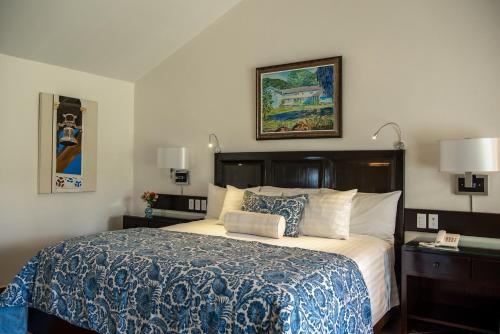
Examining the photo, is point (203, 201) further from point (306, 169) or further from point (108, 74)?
point (108, 74)

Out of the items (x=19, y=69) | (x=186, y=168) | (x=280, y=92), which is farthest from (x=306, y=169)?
(x=19, y=69)

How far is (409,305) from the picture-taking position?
2996 millimetres

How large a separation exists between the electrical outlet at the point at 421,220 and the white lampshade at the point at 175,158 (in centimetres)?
241

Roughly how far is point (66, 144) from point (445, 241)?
371 centimetres

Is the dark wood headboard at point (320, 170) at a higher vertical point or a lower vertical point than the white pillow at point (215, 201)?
higher

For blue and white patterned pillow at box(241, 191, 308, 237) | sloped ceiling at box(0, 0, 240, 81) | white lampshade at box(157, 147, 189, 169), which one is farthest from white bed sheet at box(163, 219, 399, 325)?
sloped ceiling at box(0, 0, 240, 81)

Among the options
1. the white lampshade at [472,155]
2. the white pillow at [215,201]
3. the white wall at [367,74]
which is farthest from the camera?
the white pillow at [215,201]

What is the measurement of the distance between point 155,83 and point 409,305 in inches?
144

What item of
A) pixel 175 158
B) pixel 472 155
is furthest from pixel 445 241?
pixel 175 158

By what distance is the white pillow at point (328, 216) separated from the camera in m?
3.09

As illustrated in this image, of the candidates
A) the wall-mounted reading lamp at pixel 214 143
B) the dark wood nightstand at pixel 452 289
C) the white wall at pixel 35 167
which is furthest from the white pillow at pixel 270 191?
the white wall at pixel 35 167

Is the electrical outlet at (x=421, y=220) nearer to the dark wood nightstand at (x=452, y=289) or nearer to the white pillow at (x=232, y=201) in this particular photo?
the dark wood nightstand at (x=452, y=289)

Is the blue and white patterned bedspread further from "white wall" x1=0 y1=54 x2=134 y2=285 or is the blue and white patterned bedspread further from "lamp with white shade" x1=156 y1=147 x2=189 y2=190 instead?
"lamp with white shade" x1=156 y1=147 x2=189 y2=190

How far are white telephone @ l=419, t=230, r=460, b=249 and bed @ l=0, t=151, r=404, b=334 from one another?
0.33m
